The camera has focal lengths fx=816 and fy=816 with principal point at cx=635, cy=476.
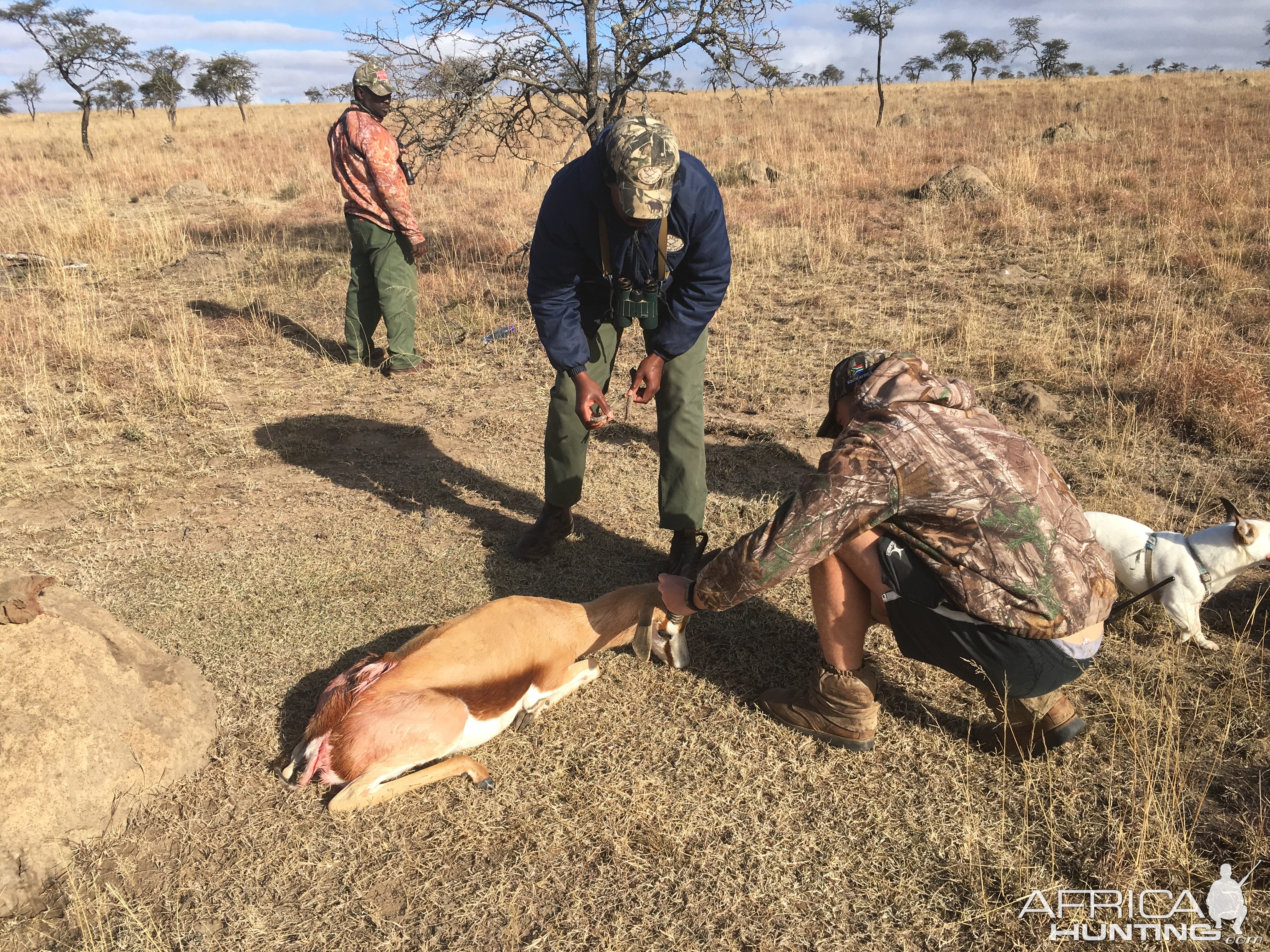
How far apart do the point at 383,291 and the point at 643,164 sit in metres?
4.31

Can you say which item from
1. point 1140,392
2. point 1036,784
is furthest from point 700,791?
point 1140,392

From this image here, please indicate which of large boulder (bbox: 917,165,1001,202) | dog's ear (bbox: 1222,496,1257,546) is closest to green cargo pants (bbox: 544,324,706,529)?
dog's ear (bbox: 1222,496,1257,546)

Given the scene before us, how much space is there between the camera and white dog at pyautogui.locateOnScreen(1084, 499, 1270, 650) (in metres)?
3.25

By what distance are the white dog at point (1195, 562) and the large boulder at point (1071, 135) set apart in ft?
45.8

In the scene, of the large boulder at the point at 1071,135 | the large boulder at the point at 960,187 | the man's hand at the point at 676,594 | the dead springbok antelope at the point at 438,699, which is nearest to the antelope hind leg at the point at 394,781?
the dead springbok antelope at the point at 438,699

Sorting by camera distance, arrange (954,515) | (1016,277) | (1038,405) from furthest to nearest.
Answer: (1016,277)
(1038,405)
(954,515)

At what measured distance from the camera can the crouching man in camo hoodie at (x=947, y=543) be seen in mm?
2332

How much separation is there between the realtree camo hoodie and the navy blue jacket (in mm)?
1294

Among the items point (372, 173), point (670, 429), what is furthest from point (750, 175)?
point (670, 429)

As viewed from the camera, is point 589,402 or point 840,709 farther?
point 589,402

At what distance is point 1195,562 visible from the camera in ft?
10.8

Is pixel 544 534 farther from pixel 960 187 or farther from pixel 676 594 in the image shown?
pixel 960 187

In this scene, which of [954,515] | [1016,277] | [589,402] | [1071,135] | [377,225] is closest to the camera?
[954,515]

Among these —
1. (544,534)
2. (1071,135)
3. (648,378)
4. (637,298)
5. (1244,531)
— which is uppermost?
(1071,135)
